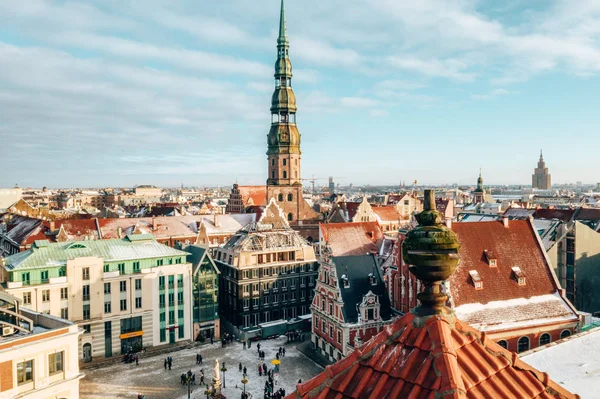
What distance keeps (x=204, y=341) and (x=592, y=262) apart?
151 feet

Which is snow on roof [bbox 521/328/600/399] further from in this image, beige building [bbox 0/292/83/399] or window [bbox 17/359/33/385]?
Answer: window [bbox 17/359/33/385]

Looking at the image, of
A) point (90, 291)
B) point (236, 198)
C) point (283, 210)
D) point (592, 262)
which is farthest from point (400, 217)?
point (90, 291)

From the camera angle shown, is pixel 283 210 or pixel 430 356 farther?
pixel 283 210

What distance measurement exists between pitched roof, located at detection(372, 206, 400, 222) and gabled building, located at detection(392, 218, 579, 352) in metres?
55.7

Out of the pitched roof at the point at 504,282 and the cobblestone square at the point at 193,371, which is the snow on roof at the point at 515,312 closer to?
the pitched roof at the point at 504,282

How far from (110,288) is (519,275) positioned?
40082mm

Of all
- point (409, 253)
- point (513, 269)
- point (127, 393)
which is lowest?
point (127, 393)

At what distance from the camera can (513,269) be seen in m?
41.8

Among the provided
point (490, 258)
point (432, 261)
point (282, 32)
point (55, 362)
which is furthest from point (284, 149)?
point (432, 261)

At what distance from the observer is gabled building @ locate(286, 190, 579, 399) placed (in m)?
5.84

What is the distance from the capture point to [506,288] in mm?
40719

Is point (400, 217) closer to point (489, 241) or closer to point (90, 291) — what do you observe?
point (489, 241)

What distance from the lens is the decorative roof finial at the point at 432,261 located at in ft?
20.8

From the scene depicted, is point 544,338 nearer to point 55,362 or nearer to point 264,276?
point 264,276
